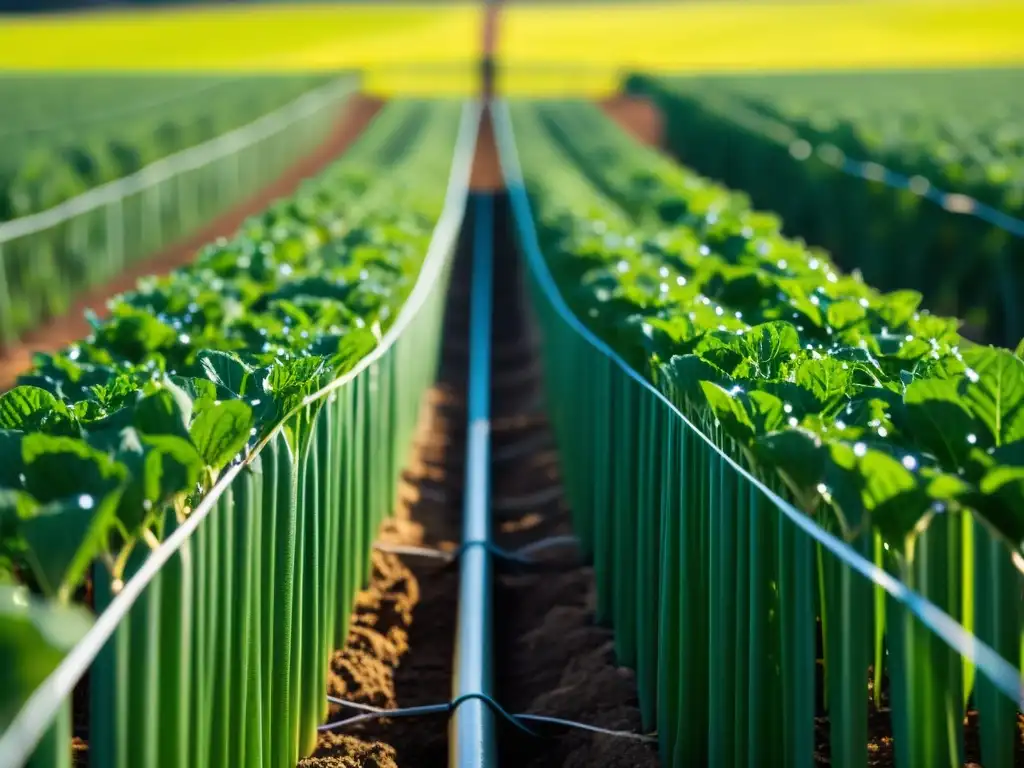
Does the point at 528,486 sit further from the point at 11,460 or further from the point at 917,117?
the point at 917,117

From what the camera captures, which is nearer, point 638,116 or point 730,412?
point 730,412

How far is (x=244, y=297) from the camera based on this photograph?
921cm

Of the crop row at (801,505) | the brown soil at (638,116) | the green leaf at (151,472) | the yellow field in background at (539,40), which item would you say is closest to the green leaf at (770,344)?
the crop row at (801,505)

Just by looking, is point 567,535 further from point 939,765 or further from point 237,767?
point 939,765

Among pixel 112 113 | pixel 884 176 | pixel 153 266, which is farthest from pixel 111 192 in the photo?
pixel 112 113

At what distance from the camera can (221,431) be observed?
463cm

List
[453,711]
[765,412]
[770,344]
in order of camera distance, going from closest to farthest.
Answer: [765,412] < [770,344] < [453,711]

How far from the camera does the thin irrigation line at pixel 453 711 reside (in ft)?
21.1

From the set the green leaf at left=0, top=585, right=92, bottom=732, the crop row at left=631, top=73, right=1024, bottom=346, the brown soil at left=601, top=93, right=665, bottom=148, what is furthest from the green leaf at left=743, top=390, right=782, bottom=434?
the brown soil at left=601, top=93, right=665, bottom=148

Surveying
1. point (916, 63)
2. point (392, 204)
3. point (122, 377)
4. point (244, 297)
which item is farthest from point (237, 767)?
point (916, 63)

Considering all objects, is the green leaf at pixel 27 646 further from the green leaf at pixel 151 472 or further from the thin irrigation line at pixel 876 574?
the thin irrigation line at pixel 876 574

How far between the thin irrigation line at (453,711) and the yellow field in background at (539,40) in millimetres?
54632

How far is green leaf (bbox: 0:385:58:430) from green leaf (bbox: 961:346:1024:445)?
2.96 meters

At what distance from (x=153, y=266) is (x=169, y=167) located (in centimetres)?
283
